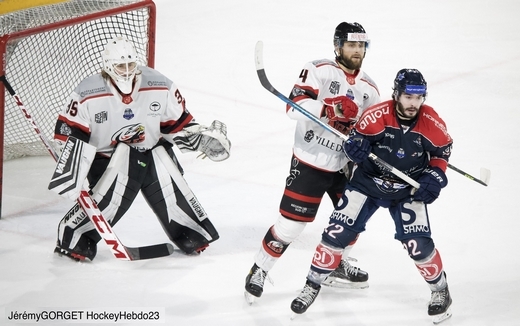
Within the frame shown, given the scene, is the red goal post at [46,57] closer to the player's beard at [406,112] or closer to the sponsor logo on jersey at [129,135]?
the sponsor logo on jersey at [129,135]

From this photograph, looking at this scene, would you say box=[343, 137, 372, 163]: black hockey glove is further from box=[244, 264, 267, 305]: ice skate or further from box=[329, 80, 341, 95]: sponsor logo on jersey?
box=[244, 264, 267, 305]: ice skate

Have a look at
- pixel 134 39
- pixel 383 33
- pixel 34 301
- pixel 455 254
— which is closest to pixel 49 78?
pixel 134 39

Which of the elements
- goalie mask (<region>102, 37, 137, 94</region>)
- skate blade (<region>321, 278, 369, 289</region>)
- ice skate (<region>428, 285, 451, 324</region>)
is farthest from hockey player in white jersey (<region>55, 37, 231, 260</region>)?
ice skate (<region>428, 285, 451, 324</region>)

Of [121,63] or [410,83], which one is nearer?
[410,83]

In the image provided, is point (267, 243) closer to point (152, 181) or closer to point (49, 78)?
point (152, 181)

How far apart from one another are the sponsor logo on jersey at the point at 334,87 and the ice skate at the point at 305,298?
763mm

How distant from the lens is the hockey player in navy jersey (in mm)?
3316

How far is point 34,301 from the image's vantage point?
3543 mm

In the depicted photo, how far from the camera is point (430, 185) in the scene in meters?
3.31

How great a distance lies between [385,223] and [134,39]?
5.83 feet

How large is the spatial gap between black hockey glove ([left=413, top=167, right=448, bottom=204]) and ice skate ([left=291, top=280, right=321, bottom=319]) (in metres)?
0.55

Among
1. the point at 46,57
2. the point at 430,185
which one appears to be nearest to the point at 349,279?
the point at 430,185

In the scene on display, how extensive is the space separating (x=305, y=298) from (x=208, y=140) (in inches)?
35.2

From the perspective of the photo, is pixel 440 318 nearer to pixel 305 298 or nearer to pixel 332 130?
pixel 305 298
